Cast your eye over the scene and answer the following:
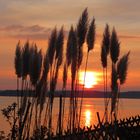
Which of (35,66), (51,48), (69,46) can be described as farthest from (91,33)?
(35,66)

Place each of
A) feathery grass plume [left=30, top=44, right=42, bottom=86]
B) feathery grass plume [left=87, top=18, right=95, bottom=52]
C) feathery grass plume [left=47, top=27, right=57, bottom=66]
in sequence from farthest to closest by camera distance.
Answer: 1. feathery grass plume [left=87, top=18, right=95, bottom=52]
2. feathery grass plume [left=47, top=27, right=57, bottom=66]
3. feathery grass plume [left=30, top=44, right=42, bottom=86]

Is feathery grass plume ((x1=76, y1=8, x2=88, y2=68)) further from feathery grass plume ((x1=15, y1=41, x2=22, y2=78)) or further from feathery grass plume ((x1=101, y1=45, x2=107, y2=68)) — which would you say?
feathery grass plume ((x1=15, y1=41, x2=22, y2=78))

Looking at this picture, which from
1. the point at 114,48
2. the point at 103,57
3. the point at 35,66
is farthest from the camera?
the point at 103,57

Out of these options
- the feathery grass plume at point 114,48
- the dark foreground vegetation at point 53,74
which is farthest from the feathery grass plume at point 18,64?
the feathery grass plume at point 114,48

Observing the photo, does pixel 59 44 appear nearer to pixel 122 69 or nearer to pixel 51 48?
pixel 51 48

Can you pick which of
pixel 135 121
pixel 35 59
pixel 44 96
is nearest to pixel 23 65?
pixel 35 59

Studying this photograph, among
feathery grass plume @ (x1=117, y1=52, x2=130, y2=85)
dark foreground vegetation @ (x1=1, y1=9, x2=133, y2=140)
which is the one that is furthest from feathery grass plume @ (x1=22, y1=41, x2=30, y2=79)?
feathery grass plume @ (x1=117, y1=52, x2=130, y2=85)

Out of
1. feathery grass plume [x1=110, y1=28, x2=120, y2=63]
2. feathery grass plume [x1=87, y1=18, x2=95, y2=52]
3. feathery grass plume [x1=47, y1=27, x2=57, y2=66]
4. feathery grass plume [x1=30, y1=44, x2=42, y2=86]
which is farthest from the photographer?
feathery grass plume [x1=110, y1=28, x2=120, y2=63]

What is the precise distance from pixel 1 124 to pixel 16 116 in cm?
1718

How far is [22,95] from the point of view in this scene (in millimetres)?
8766

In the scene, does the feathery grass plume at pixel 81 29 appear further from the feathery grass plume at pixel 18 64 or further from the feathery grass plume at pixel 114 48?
the feathery grass plume at pixel 18 64

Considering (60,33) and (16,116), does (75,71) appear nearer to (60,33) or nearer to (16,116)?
(60,33)

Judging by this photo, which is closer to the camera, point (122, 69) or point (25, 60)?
point (25, 60)

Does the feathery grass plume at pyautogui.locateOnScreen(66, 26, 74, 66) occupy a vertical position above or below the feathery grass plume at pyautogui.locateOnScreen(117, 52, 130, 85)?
above
